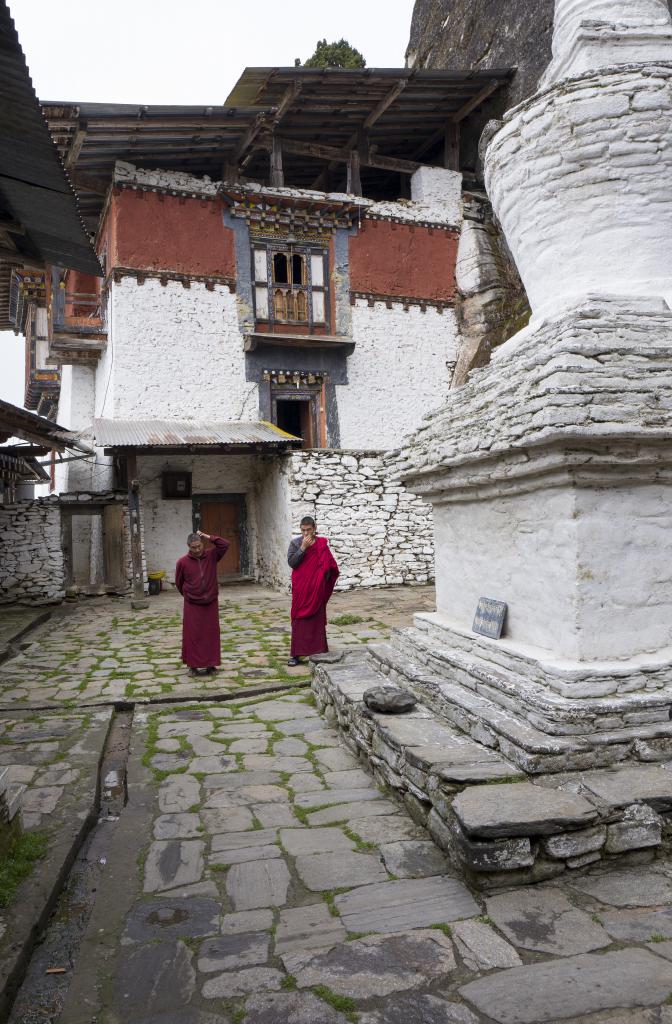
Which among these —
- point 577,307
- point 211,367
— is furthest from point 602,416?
point 211,367

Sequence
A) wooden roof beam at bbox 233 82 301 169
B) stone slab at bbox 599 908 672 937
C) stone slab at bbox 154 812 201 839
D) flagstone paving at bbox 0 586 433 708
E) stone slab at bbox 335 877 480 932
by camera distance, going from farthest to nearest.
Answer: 1. wooden roof beam at bbox 233 82 301 169
2. flagstone paving at bbox 0 586 433 708
3. stone slab at bbox 154 812 201 839
4. stone slab at bbox 335 877 480 932
5. stone slab at bbox 599 908 672 937

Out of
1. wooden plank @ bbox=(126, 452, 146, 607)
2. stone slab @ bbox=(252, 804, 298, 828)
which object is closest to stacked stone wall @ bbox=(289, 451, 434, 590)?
wooden plank @ bbox=(126, 452, 146, 607)

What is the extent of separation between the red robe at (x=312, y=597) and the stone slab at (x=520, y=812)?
170 inches

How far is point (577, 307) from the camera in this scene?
3779 millimetres

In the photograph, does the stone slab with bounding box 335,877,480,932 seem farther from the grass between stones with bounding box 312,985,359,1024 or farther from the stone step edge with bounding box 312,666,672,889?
the grass between stones with bounding box 312,985,359,1024

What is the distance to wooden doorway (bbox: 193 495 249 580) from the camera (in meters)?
16.2

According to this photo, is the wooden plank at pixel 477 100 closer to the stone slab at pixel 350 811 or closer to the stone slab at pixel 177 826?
the stone slab at pixel 350 811

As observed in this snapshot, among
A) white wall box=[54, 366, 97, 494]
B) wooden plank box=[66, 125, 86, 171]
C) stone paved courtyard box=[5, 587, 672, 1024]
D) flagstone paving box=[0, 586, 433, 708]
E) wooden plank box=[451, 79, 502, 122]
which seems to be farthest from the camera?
white wall box=[54, 366, 97, 494]

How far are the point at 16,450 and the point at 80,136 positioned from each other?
250 inches

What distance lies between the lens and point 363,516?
14.0 m

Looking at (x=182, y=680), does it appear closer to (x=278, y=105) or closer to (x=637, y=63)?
(x=637, y=63)

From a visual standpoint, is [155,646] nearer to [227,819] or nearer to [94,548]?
[227,819]

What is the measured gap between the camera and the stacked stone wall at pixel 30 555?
13.5 metres

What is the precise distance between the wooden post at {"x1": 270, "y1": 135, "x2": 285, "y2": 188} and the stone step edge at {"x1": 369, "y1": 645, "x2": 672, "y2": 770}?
48.7ft
